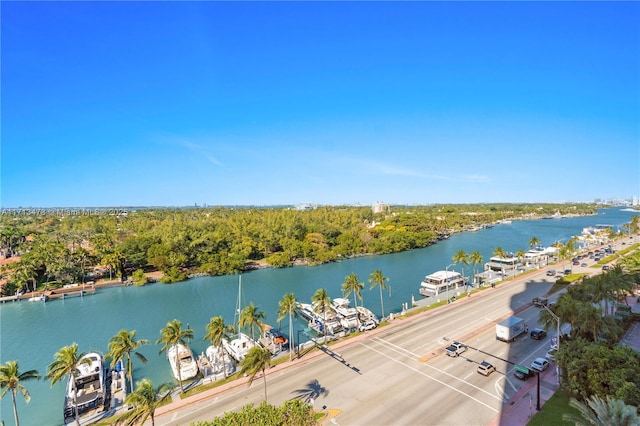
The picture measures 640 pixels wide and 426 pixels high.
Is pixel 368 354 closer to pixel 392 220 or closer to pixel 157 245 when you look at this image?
pixel 157 245

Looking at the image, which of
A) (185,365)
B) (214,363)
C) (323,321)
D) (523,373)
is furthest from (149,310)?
(523,373)

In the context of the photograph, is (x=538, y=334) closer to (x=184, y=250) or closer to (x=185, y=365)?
(x=185, y=365)

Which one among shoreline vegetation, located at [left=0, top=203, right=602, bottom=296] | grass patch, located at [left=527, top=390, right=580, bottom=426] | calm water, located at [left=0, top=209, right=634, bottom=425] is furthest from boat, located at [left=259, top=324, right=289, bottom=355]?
shoreline vegetation, located at [left=0, top=203, right=602, bottom=296]

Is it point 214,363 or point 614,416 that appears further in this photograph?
point 214,363

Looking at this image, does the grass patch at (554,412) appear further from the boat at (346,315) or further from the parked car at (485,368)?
the boat at (346,315)

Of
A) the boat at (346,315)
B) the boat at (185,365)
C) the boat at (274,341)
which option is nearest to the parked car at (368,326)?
the boat at (346,315)
